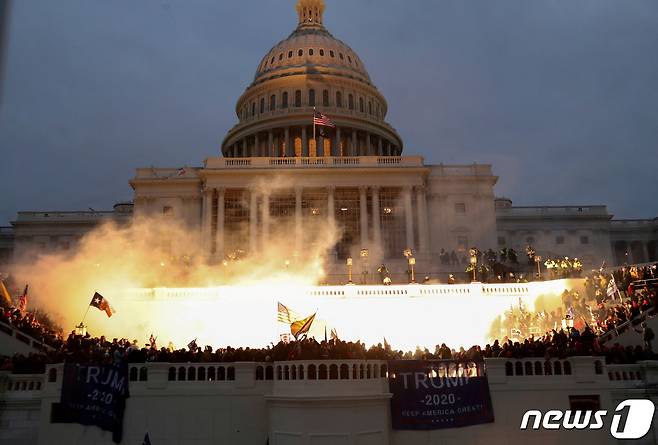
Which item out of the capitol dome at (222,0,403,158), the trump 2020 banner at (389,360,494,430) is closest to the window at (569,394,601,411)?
the trump 2020 banner at (389,360,494,430)

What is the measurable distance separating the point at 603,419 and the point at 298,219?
37365 mm

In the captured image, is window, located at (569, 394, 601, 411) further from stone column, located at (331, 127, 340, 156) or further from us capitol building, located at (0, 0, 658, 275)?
stone column, located at (331, 127, 340, 156)

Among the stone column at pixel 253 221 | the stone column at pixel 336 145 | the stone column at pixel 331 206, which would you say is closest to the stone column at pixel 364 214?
the stone column at pixel 331 206

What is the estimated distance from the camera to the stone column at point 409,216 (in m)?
53.5

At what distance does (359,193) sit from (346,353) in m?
38.8

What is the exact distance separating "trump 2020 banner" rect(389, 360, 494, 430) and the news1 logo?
1.60 meters

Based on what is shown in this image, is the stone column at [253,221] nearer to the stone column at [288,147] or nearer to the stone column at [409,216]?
the stone column at [409,216]

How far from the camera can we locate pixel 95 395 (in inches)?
728

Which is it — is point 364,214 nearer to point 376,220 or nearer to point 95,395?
point 376,220

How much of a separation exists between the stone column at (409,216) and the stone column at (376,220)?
2.48 metres

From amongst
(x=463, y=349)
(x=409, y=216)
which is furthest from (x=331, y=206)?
(x=463, y=349)

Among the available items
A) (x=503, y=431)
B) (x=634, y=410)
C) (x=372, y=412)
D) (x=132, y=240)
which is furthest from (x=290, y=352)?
(x=132, y=240)

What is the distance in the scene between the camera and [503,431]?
60.6 feet

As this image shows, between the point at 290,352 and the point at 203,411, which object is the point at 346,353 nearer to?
the point at 290,352
